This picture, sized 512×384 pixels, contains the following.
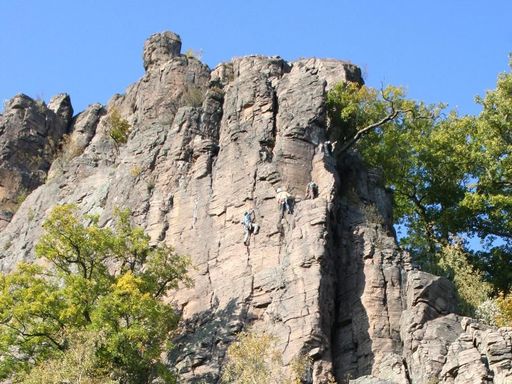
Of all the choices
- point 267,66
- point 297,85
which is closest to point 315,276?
point 297,85

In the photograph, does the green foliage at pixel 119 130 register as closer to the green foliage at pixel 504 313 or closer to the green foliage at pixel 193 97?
the green foliage at pixel 193 97

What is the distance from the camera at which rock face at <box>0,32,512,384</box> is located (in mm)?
36000

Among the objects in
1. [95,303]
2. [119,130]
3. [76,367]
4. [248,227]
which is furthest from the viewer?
[119,130]

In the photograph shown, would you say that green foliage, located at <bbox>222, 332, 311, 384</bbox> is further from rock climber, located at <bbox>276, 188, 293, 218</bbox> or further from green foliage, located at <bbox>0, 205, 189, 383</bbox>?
rock climber, located at <bbox>276, 188, 293, 218</bbox>

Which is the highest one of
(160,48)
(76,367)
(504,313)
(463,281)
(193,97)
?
(160,48)

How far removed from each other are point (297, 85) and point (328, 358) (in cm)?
1702

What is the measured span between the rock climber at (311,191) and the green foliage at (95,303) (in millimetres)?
6314

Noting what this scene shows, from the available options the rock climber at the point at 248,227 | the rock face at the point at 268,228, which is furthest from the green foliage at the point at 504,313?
the rock climber at the point at 248,227

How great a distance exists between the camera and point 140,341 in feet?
121

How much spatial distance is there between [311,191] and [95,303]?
10.7 m

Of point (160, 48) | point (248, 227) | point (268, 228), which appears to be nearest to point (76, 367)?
point (248, 227)

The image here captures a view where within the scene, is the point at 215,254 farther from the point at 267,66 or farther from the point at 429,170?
the point at 429,170

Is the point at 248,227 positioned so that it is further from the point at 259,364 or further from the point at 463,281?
the point at 463,281

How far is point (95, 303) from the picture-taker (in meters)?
38.9
